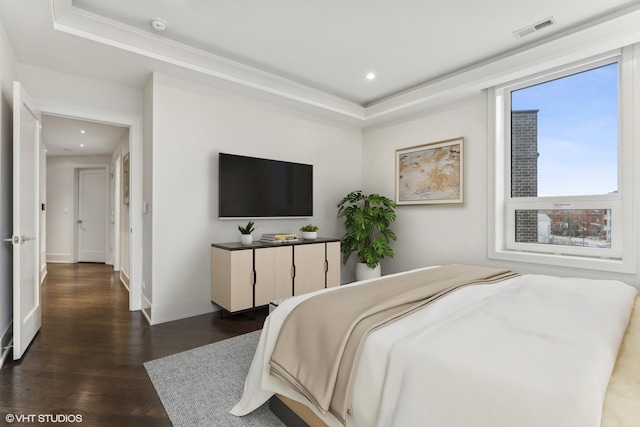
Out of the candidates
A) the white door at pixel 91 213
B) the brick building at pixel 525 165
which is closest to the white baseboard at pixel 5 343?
the brick building at pixel 525 165

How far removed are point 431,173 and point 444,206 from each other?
0.46 meters

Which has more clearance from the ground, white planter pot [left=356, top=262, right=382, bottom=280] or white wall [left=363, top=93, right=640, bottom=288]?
white wall [left=363, top=93, right=640, bottom=288]

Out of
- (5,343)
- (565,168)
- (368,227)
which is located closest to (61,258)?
(5,343)

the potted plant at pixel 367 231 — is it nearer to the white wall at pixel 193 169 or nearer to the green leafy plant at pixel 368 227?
the green leafy plant at pixel 368 227

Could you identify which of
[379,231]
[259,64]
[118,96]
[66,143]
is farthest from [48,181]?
[379,231]

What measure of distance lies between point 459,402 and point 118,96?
13.0 feet

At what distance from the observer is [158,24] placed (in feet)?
8.67

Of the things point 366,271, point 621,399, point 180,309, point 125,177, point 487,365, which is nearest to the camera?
point 621,399

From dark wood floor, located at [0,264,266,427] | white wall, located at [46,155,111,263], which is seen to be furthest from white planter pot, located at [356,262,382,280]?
white wall, located at [46,155,111,263]

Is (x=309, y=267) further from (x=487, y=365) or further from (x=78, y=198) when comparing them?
(x=78, y=198)

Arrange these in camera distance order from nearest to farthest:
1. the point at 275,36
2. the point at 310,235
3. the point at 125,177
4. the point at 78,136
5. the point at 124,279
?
the point at 275,36, the point at 310,235, the point at 125,177, the point at 124,279, the point at 78,136

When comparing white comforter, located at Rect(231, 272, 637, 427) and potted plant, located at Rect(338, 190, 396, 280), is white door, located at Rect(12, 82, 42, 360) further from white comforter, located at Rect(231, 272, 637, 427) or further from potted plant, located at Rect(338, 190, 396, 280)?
potted plant, located at Rect(338, 190, 396, 280)

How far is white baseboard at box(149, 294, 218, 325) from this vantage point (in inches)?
124

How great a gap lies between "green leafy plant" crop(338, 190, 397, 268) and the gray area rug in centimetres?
214
